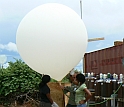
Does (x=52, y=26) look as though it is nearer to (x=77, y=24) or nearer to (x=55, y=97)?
(x=77, y=24)

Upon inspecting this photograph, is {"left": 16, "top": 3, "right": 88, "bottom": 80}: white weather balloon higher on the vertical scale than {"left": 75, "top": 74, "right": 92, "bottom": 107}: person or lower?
higher

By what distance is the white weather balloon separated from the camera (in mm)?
3688

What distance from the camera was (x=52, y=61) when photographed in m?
3.79

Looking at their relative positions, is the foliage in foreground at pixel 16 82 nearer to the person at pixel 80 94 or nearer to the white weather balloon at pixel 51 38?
the person at pixel 80 94

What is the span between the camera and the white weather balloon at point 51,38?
3.69 m

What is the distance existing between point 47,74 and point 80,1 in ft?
8.21

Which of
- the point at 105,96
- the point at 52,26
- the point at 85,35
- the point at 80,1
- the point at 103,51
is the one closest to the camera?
the point at 52,26

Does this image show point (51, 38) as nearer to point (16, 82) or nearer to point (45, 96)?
point (45, 96)

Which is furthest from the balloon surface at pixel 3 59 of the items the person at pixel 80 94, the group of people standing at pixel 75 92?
the person at pixel 80 94

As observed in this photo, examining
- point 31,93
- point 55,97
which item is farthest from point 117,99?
point 31,93

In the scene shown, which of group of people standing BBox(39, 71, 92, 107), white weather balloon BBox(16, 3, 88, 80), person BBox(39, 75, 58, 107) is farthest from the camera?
person BBox(39, 75, 58, 107)

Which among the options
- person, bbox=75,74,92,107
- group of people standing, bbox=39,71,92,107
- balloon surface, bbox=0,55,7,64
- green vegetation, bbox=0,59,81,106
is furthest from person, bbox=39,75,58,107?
balloon surface, bbox=0,55,7,64

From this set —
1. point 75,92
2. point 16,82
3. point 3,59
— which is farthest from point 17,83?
point 75,92

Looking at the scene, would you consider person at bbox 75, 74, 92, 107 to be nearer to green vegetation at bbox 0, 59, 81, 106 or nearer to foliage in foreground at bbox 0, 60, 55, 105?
green vegetation at bbox 0, 59, 81, 106
